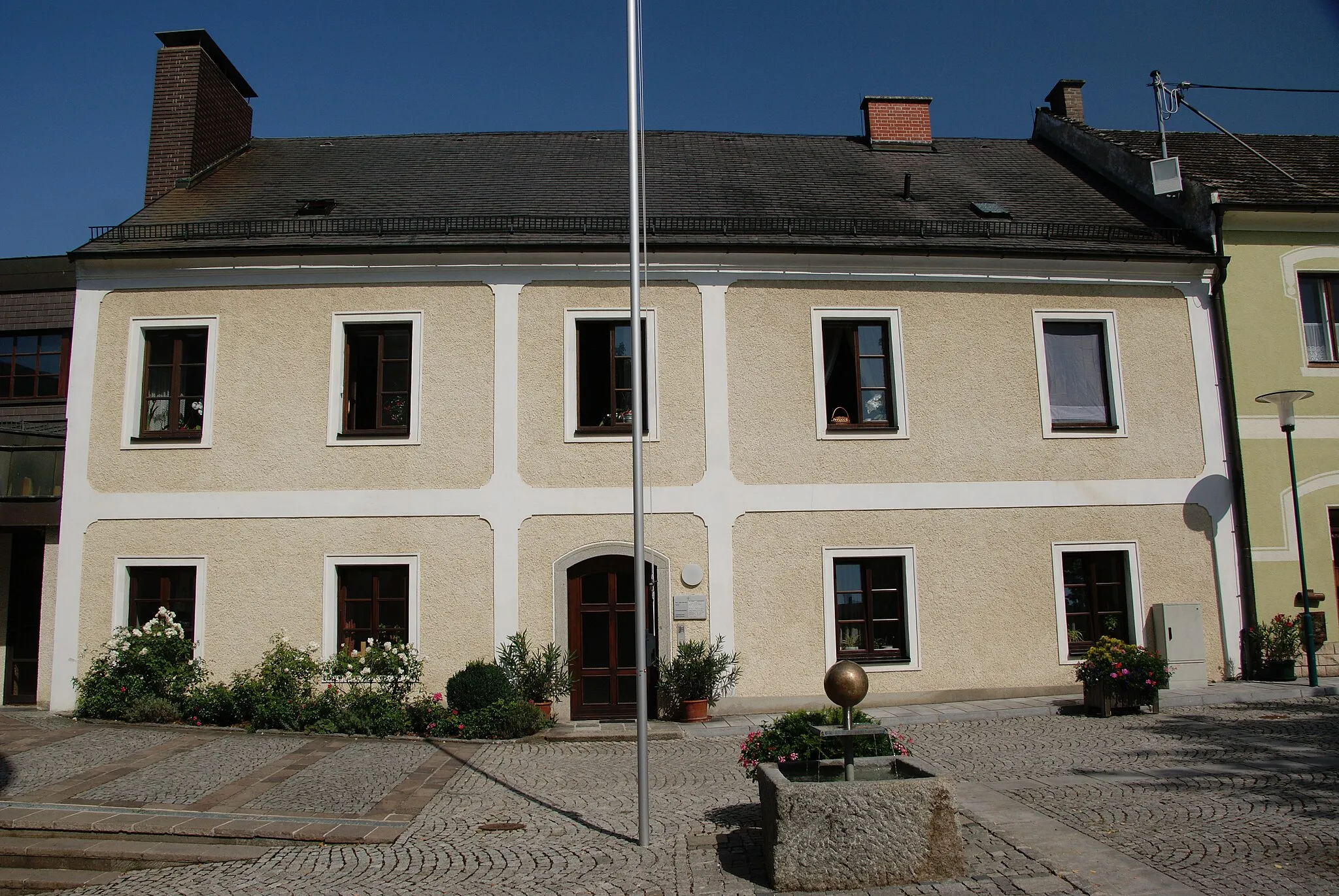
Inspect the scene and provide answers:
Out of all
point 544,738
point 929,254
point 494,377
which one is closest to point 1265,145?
point 929,254

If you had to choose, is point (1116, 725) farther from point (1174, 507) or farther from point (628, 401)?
point (628, 401)

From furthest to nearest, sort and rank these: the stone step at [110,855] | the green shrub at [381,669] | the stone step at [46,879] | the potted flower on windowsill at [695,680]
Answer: the potted flower on windowsill at [695,680] → the green shrub at [381,669] → the stone step at [110,855] → the stone step at [46,879]

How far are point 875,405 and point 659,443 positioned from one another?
3238 mm

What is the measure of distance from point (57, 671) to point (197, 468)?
3129 millimetres

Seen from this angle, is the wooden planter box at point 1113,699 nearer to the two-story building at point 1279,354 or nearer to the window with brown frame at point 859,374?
the two-story building at point 1279,354

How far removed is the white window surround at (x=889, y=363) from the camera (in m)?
12.8

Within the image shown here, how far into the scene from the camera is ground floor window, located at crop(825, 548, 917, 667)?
12523mm

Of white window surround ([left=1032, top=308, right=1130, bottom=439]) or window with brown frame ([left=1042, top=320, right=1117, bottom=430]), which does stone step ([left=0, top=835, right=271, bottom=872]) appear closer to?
white window surround ([left=1032, top=308, right=1130, bottom=439])

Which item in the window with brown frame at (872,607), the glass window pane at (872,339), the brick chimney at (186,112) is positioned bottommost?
the window with brown frame at (872,607)

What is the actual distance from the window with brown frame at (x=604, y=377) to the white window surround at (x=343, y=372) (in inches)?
86.9

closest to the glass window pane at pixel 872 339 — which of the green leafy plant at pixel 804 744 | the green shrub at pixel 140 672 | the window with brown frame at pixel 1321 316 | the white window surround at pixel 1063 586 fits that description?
the white window surround at pixel 1063 586

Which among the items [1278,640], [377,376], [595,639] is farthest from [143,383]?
[1278,640]

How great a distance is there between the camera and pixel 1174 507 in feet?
43.3

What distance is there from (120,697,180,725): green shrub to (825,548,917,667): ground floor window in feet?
28.0
